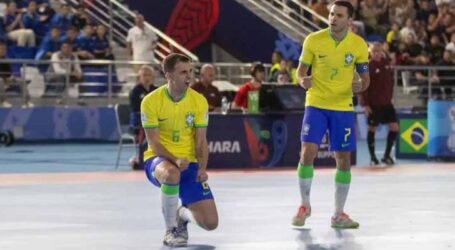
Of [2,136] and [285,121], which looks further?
[2,136]

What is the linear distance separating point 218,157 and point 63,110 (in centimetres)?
710

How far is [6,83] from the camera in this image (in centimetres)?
2678

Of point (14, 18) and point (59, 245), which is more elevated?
point (14, 18)

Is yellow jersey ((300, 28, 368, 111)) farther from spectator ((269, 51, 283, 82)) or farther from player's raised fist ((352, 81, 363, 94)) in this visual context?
spectator ((269, 51, 283, 82))

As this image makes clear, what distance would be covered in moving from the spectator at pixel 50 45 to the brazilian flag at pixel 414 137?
27.1ft

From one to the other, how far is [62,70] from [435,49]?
1055 centimetres

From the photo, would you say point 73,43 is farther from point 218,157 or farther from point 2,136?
point 218,157

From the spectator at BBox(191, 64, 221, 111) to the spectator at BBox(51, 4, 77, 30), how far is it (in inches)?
281

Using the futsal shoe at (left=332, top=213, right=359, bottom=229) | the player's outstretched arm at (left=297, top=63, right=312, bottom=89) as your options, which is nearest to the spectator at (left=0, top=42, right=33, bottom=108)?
the player's outstretched arm at (left=297, top=63, right=312, bottom=89)

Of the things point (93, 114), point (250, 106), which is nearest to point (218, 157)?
point (250, 106)

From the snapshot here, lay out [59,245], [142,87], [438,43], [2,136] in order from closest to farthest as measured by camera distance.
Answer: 1. [59,245]
2. [142,87]
3. [2,136]
4. [438,43]

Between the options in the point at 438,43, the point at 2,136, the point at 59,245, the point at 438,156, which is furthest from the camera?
the point at 438,43

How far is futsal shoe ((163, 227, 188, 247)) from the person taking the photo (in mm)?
10734

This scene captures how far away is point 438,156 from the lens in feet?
75.4
